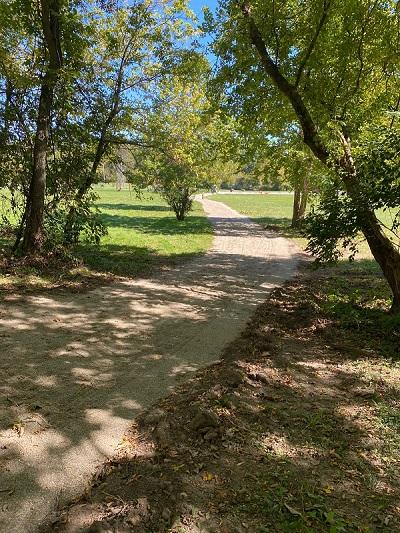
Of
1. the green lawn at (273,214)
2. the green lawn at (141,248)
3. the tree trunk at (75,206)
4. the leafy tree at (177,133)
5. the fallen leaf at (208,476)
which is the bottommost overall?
the green lawn at (141,248)

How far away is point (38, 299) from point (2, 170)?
4.13 metres

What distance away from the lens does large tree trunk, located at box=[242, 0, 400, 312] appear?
7.54 metres

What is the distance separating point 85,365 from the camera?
5.21m

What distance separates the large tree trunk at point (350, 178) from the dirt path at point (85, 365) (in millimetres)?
2614

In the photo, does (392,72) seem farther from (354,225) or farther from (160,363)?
(160,363)

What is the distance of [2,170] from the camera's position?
A: 1029 cm

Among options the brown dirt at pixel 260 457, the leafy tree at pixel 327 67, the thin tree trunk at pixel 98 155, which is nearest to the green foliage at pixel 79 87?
the thin tree trunk at pixel 98 155

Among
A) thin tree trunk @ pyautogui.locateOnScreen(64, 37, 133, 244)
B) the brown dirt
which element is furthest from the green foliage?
the brown dirt

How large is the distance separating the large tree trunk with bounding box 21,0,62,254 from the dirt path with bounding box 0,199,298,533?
2.50 metres

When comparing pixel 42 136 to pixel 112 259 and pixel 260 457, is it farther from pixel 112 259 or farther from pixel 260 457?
pixel 260 457

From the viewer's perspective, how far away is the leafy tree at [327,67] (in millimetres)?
8305

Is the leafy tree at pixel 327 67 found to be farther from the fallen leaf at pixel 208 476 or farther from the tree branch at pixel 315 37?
the fallen leaf at pixel 208 476

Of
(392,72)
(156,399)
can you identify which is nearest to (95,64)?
(392,72)

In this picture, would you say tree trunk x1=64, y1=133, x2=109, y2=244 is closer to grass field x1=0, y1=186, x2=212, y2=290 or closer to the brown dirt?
grass field x1=0, y1=186, x2=212, y2=290
